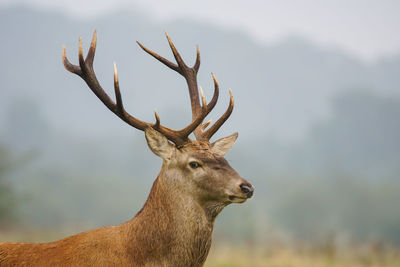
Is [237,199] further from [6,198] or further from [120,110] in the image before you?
[6,198]

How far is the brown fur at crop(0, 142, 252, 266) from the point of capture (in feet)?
14.9

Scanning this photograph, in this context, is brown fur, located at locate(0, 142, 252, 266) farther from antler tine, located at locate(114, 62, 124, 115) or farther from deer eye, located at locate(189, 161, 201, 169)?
antler tine, located at locate(114, 62, 124, 115)

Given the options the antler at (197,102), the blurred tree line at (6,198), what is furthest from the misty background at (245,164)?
the antler at (197,102)

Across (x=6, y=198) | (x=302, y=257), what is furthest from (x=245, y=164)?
(x=302, y=257)

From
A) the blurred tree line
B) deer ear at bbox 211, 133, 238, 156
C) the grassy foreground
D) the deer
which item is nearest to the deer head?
the deer

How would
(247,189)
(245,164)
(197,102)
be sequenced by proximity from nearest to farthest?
(247,189) → (197,102) → (245,164)

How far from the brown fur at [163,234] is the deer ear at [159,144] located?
0.26 feet

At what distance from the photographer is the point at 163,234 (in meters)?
4.59

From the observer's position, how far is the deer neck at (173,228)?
14.9ft

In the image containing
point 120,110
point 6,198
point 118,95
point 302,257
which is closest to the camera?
point 118,95

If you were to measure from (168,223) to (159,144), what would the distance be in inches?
28.3

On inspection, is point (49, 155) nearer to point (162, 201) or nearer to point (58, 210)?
point (58, 210)

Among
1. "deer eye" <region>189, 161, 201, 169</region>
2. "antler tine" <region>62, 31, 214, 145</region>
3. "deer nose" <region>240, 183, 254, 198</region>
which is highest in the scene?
"antler tine" <region>62, 31, 214, 145</region>

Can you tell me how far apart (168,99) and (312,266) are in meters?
187
